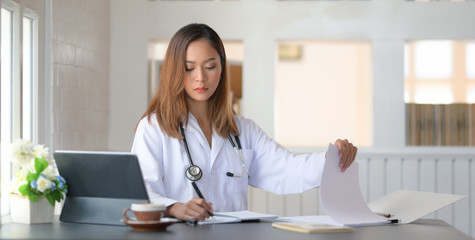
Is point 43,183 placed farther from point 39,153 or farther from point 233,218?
point 233,218

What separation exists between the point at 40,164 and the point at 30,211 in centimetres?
18

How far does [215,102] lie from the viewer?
2.64 metres

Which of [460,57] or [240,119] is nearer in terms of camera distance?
[240,119]

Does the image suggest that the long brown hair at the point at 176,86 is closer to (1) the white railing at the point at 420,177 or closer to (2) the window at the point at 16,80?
(2) the window at the point at 16,80

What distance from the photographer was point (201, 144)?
8.32ft

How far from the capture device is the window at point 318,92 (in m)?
7.87

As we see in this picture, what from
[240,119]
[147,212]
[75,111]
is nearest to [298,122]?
[75,111]

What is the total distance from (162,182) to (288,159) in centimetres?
51

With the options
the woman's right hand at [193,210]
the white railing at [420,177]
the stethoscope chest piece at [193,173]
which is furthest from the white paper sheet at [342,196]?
the white railing at [420,177]

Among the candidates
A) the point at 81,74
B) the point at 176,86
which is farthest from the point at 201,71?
the point at 81,74

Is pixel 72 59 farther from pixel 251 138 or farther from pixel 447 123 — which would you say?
pixel 447 123

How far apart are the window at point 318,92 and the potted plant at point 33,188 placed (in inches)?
227

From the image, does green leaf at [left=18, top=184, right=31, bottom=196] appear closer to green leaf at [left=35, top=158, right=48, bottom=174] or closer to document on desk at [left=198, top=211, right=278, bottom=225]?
green leaf at [left=35, top=158, right=48, bottom=174]

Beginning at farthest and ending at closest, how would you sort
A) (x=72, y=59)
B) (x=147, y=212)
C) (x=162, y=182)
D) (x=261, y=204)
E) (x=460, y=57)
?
1. (x=460, y=57)
2. (x=261, y=204)
3. (x=72, y=59)
4. (x=162, y=182)
5. (x=147, y=212)
